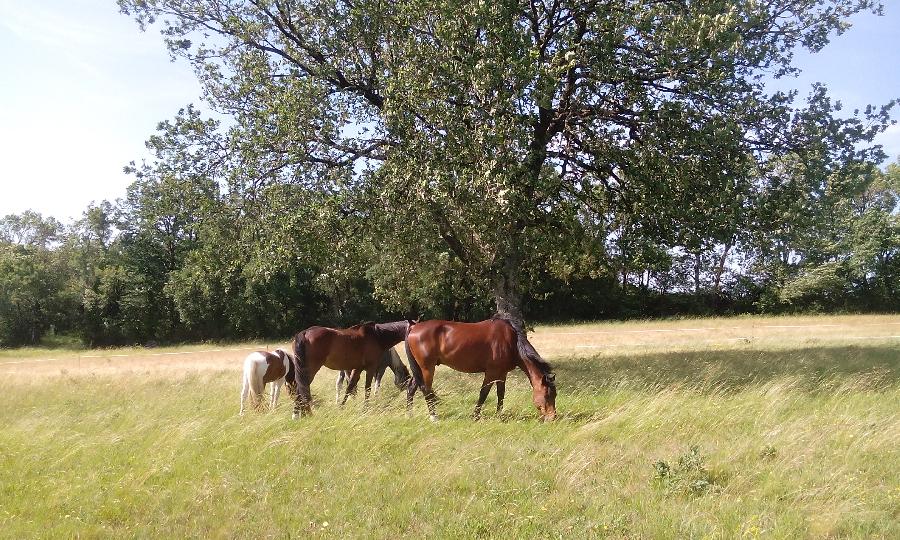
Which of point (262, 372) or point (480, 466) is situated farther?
point (262, 372)

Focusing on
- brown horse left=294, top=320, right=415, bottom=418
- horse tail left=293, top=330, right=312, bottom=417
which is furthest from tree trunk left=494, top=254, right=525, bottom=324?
horse tail left=293, top=330, right=312, bottom=417

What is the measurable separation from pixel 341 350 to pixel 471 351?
2.41 m

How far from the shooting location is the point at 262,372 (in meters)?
10.3

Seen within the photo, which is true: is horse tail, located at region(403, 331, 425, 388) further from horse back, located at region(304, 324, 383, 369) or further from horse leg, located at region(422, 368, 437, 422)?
horse back, located at region(304, 324, 383, 369)

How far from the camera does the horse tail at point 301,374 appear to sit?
32.2 feet

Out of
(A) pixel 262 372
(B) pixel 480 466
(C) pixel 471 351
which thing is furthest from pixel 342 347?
(B) pixel 480 466

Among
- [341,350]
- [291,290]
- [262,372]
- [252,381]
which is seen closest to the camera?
[252,381]

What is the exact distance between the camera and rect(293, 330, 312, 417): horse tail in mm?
9820

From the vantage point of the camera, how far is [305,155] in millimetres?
14039

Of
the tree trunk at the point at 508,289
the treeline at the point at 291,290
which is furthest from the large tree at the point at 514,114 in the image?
the treeline at the point at 291,290

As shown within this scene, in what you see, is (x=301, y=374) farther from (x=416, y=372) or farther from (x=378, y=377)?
(x=378, y=377)

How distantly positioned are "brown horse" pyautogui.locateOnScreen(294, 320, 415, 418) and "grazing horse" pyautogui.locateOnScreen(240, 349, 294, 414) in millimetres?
506

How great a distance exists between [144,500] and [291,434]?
7.26 ft

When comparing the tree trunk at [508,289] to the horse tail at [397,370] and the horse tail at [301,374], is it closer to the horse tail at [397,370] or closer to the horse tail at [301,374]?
the horse tail at [397,370]
